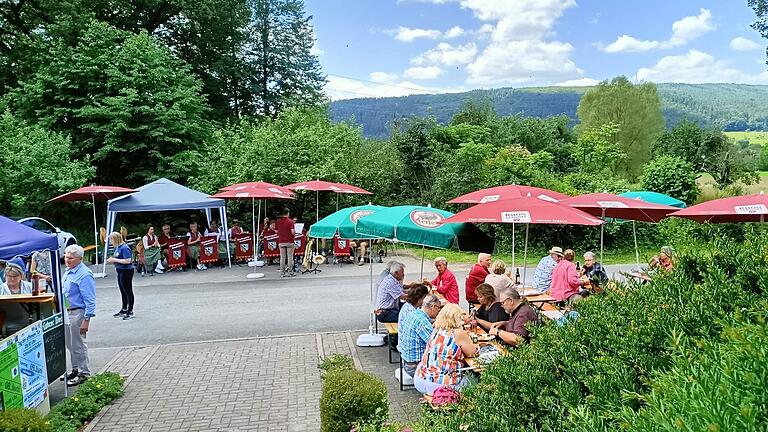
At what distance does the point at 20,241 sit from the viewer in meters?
6.96

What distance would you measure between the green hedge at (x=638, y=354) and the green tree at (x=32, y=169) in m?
22.4

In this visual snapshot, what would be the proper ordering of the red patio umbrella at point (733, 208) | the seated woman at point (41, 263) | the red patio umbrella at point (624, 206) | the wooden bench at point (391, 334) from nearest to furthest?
the wooden bench at point (391, 334)
the red patio umbrella at point (733, 208)
the red patio umbrella at point (624, 206)
the seated woman at point (41, 263)

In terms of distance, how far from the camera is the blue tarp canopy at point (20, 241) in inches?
269

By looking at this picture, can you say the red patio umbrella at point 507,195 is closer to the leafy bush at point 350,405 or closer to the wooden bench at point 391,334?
the wooden bench at point 391,334

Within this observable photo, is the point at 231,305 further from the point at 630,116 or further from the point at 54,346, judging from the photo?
the point at 630,116

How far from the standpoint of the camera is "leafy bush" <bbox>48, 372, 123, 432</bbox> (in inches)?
252

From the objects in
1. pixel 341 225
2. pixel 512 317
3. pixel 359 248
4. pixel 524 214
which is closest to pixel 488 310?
pixel 512 317

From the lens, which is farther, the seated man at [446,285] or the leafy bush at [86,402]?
the seated man at [446,285]

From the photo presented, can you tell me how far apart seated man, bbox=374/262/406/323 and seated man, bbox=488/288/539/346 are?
2.00 meters

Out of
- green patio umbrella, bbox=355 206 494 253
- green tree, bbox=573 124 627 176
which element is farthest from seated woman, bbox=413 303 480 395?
green tree, bbox=573 124 627 176

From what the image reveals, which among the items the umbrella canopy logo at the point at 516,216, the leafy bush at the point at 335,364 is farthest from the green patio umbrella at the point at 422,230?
the leafy bush at the point at 335,364

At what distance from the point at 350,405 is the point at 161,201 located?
1536 centimetres

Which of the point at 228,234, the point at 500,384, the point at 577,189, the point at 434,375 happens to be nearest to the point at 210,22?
the point at 228,234

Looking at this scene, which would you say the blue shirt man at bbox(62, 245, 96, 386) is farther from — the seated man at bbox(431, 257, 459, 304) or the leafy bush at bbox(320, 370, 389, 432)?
the seated man at bbox(431, 257, 459, 304)
